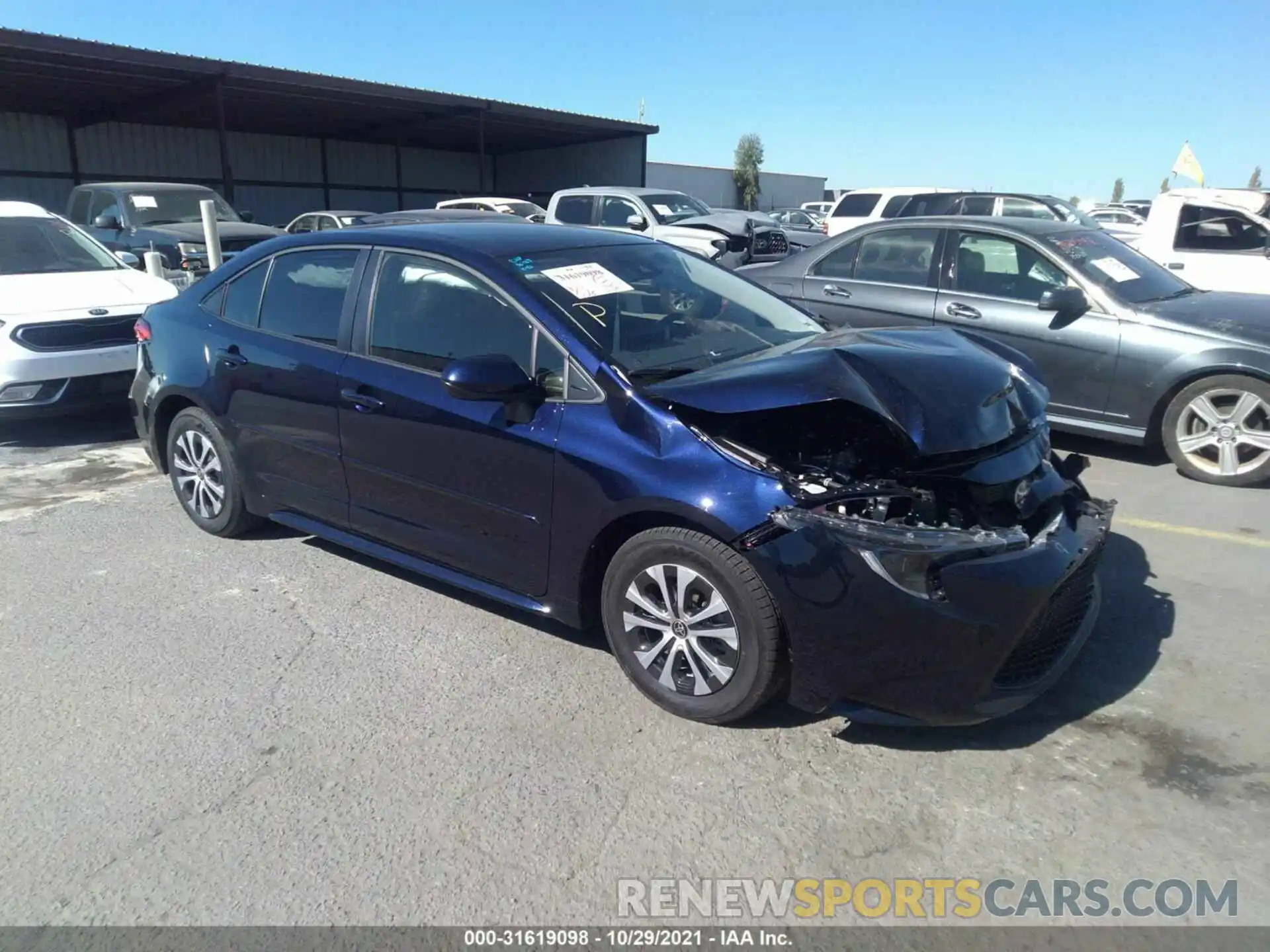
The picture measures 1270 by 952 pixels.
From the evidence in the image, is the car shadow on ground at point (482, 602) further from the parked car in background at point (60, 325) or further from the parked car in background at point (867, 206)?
the parked car in background at point (867, 206)

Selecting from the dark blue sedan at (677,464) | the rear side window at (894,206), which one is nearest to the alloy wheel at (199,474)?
the dark blue sedan at (677,464)

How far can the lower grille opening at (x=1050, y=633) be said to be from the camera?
9.48 ft

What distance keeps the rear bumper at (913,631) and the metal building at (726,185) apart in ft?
120

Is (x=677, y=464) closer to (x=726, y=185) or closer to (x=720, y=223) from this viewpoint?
(x=720, y=223)

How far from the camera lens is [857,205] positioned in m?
16.7

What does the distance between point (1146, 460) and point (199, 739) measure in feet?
19.7

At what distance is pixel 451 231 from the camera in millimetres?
4125

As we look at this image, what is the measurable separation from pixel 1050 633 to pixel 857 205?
49.1ft

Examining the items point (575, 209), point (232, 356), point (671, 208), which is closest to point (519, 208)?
point (575, 209)

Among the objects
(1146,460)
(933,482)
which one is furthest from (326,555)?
(1146,460)

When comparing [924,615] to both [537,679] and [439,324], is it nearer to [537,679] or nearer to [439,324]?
[537,679]

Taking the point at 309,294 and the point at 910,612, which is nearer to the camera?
the point at 910,612

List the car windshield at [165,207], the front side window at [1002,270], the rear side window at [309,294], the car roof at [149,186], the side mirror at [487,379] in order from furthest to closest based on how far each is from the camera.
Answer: the car roof at [149,186] → the car windshield at [165,207] → the front side window at [1002,270] → the rear side window at [309,294] → the side mirror at [487,379]

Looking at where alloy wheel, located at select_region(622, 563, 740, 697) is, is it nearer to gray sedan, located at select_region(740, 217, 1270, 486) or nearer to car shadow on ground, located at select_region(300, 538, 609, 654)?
car shadow on ground, located at select_region(300, 538, 609, 654)
